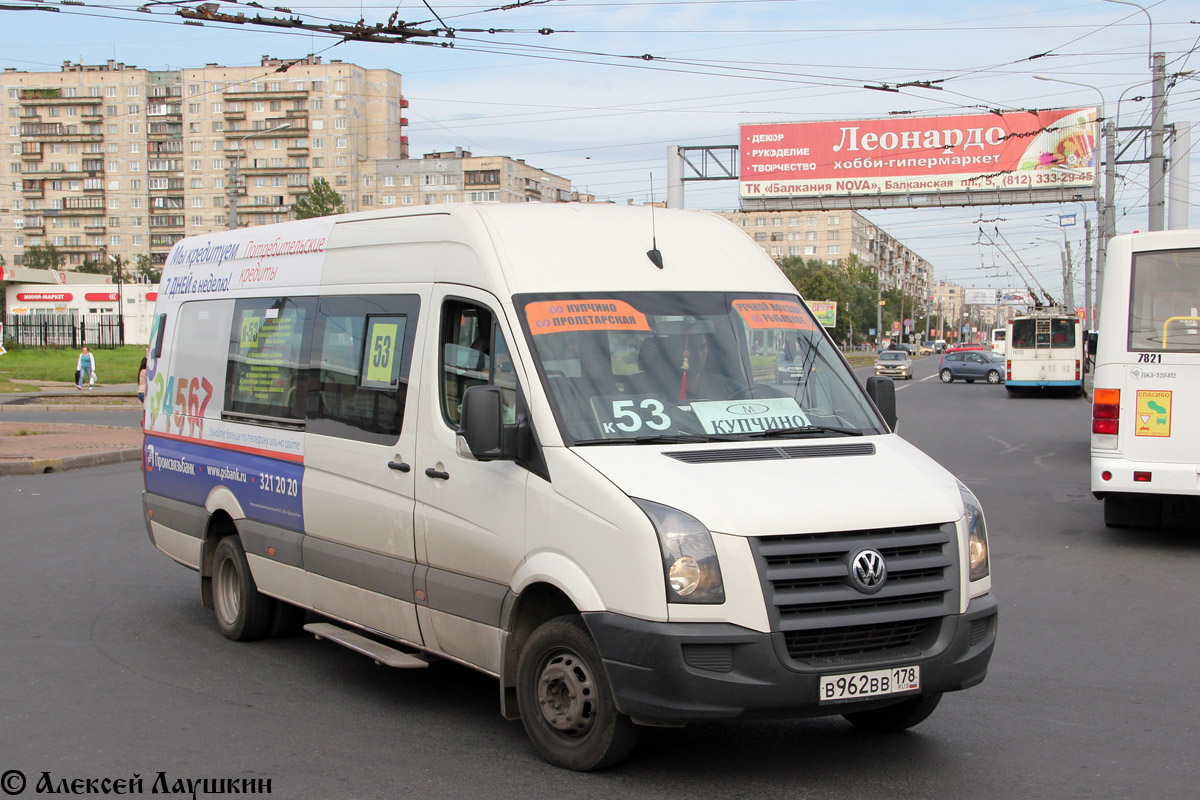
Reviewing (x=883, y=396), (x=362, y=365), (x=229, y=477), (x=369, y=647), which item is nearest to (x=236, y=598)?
(x=229, y=477)

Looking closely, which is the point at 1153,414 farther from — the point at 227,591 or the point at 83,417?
the point at 83,417

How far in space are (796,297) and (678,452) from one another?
160 centimetres

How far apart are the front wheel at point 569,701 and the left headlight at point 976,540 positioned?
5.14 feet

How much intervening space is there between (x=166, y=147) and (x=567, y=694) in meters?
140

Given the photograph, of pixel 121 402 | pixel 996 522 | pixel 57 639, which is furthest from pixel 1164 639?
pixel 121 402

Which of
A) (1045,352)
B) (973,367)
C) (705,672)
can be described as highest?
(1045,352)

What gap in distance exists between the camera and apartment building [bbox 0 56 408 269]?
127000mm

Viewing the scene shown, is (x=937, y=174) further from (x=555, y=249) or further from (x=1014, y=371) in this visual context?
(x=555, y=249)

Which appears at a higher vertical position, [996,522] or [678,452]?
[678,452]

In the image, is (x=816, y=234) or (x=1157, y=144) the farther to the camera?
(x=816, y=234)

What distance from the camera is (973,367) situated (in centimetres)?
5688

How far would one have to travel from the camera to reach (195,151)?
435 feet

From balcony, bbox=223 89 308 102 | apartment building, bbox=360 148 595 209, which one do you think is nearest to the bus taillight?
apartment building, bbox=360 148 595 209

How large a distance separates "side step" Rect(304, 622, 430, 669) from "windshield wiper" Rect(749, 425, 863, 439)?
1.94 metres
